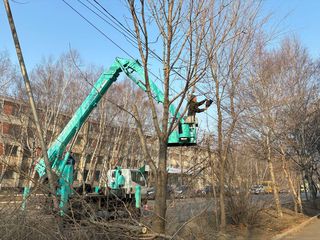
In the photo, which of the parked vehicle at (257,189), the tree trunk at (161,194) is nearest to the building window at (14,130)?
the parked vehicle at (257,189)

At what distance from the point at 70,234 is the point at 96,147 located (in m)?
27.7

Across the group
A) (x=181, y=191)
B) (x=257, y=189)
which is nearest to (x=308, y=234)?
(x=257, y=189)

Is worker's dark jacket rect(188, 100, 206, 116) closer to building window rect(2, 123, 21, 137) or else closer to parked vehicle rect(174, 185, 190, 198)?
parked vehicle rect(174, 185, 190, 198)

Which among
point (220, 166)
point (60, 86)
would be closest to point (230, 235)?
point (220, 166)

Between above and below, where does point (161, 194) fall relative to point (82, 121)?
below

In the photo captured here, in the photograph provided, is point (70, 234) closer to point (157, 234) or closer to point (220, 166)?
point (157, 234)

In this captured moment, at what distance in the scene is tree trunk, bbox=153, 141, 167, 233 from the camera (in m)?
4.25

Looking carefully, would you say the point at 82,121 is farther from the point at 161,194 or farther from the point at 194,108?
the point at 161,194

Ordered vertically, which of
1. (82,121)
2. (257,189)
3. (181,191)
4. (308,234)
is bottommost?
(308,234)

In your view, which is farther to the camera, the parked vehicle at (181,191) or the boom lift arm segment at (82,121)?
the boom lift arm segment at (82,121)

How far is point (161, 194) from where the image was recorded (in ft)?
14.1

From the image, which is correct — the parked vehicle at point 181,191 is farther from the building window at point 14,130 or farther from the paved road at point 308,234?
the building window at point 14,130

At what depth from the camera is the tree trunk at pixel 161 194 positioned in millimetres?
4250

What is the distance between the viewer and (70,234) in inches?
180
